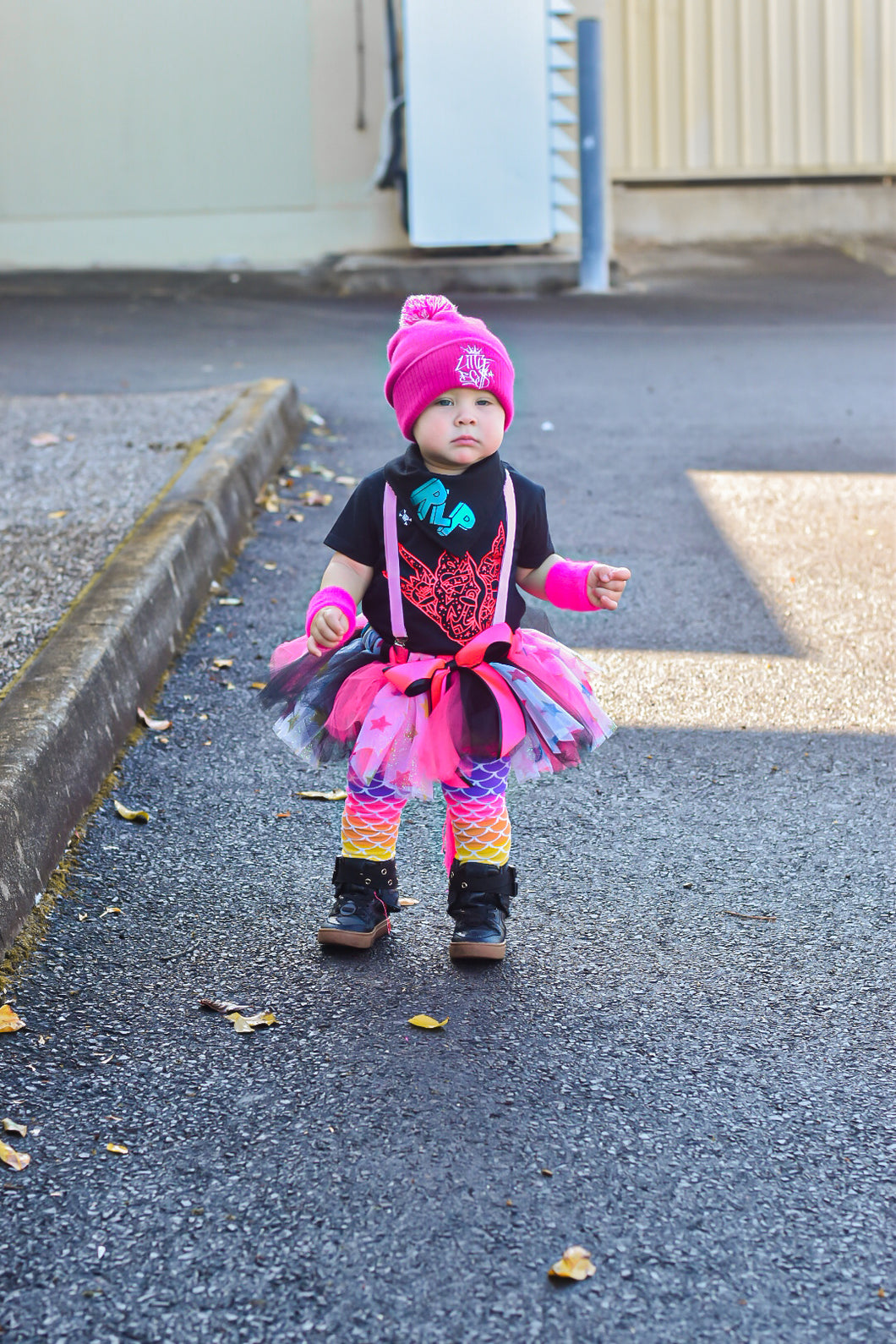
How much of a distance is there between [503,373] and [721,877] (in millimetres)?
1220

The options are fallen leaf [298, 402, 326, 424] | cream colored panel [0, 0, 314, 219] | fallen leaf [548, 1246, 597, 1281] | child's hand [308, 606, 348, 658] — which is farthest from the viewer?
cream colored panel [0, 0, 314, 219]

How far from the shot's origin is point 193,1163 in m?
2.16

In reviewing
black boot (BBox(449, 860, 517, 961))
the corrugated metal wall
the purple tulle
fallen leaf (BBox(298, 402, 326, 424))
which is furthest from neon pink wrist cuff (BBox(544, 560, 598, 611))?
the corrugated metal wall

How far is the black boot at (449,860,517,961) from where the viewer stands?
277cm

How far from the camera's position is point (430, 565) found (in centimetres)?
276

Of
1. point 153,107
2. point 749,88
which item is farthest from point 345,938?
point 749,88

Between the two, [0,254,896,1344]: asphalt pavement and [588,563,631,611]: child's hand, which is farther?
[588,563,631,611]: child's hand

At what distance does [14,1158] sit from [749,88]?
13.0 meters

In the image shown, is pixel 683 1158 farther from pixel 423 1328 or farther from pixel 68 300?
pixel 68 300

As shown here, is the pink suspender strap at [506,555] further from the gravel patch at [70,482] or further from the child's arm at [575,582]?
the gravel patch at [70,482]

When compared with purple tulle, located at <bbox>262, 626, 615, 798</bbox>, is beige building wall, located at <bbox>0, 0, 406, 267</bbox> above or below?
above

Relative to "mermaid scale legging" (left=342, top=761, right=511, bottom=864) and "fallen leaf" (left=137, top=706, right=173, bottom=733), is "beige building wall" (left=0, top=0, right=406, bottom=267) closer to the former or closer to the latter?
"fallen leaf" (left=137, top=706, right=173, bottom=733)

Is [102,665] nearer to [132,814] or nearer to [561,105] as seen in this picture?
[132,814]

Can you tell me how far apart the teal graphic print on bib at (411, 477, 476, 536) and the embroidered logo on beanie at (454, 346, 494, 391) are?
0.21 meters
